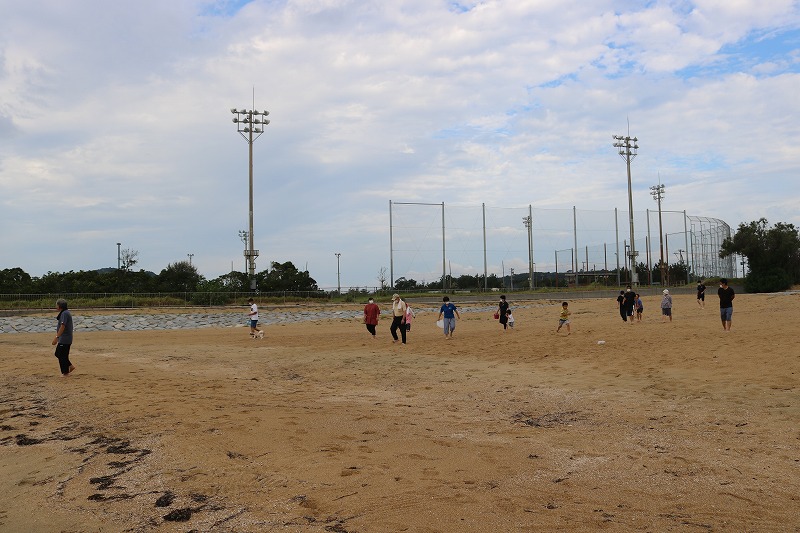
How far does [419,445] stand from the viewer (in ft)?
22.6

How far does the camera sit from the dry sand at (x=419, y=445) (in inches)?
194

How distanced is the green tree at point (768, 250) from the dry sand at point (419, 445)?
43.7m

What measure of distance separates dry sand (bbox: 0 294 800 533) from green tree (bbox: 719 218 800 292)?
144 ft

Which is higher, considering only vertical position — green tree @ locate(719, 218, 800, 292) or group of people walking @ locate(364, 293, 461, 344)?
green tree @ locate(719, 218, 800, 292)

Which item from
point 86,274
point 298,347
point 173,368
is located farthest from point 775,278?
point 86,274

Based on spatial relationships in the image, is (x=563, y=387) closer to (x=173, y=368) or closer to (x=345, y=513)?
(x=345, y=513)

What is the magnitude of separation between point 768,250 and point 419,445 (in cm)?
5659

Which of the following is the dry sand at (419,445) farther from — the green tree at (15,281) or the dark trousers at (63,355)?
the green tree at (15,281)

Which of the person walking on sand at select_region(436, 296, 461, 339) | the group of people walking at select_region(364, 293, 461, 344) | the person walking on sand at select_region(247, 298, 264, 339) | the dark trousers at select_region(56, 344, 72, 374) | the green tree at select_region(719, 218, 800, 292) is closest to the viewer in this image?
the dark trousers at select_region(56, 344, 72, 374)

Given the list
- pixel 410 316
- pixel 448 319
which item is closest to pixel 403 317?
pixel 410 316

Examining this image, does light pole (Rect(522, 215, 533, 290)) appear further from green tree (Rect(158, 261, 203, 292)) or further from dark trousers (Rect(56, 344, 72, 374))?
dark trousers (Rect(56, 344, 72, 374))

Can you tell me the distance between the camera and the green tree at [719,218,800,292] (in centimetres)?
5234

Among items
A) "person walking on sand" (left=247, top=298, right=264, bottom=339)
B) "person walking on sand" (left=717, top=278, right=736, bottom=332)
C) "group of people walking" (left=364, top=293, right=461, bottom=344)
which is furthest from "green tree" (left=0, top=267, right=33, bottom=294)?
"person walking on sand" (left=717, top=278, right=736, bottom=332)

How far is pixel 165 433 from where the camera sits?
25.0 ft
